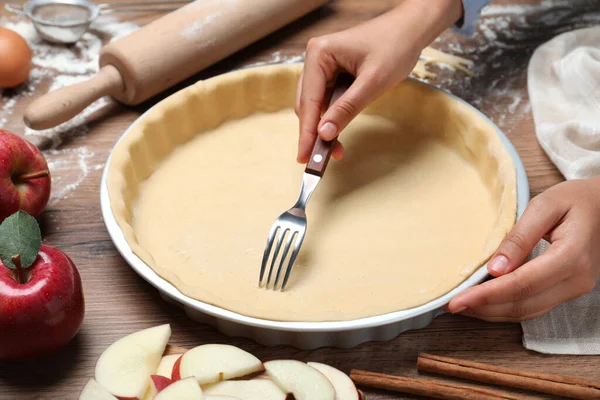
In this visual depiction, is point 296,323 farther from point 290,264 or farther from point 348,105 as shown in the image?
point 348,105

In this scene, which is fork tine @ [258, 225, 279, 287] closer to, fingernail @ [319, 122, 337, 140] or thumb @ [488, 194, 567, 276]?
fingernail @ [319, 122, 337, 140]

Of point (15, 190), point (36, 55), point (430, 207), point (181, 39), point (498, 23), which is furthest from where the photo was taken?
point (498, 23)

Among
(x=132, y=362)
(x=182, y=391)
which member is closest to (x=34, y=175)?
(x=132, y=362)

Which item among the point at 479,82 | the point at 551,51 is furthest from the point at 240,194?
the point at 551,51

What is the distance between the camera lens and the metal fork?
3.79ft

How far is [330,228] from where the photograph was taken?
1312 mm

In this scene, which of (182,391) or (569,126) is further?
(569,126)

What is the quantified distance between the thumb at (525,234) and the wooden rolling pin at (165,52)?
2.91ft

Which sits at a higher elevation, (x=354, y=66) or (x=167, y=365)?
(x=354, y=66)

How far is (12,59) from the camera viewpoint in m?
1.59

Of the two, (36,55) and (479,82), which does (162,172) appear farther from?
(479,82)

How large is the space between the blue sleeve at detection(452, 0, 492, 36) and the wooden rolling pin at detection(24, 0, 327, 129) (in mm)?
446

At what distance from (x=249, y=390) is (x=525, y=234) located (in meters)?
0.50

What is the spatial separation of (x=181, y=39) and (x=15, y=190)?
594mm
